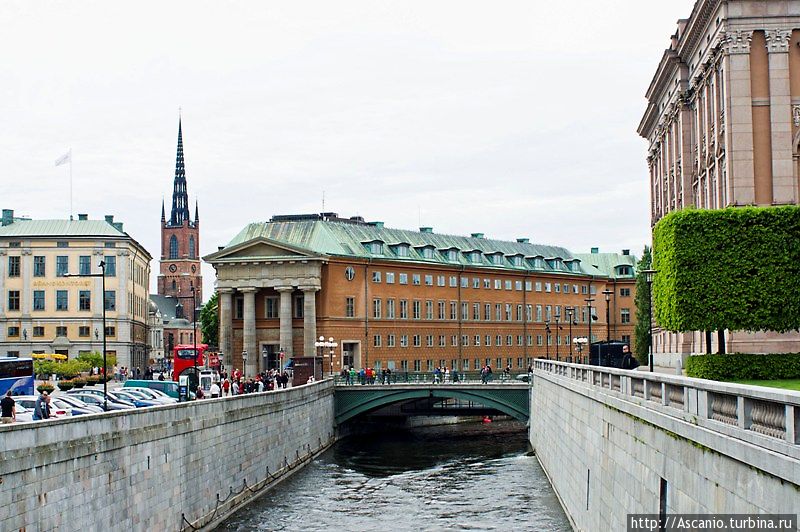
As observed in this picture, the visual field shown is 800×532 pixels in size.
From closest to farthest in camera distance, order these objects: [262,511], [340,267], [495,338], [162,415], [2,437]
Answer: [2,437] → [162,415] → [262,511] → [340,267] → [495,338]

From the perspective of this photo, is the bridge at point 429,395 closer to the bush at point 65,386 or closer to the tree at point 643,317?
the bush at point 65,386

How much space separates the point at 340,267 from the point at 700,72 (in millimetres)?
55146

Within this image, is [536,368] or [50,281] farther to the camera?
[50,281]

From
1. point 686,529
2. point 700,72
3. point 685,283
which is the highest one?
point 700,72

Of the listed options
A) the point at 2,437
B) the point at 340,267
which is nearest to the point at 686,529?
the point at 2,437

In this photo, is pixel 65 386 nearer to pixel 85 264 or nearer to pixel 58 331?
pixel 58 331

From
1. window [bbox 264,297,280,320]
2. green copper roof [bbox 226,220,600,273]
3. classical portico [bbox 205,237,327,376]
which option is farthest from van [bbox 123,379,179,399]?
window [bbox 264,297,280,320]

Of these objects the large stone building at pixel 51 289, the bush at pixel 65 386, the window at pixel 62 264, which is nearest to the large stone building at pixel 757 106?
the bush at pixel 65 386

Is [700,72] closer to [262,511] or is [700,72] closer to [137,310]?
[262,511]

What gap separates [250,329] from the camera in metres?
120

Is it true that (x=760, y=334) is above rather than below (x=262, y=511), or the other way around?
above

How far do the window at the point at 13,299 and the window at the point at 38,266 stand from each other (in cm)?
293

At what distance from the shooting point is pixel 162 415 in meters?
41.6

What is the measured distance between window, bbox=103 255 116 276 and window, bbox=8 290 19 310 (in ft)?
33.1
